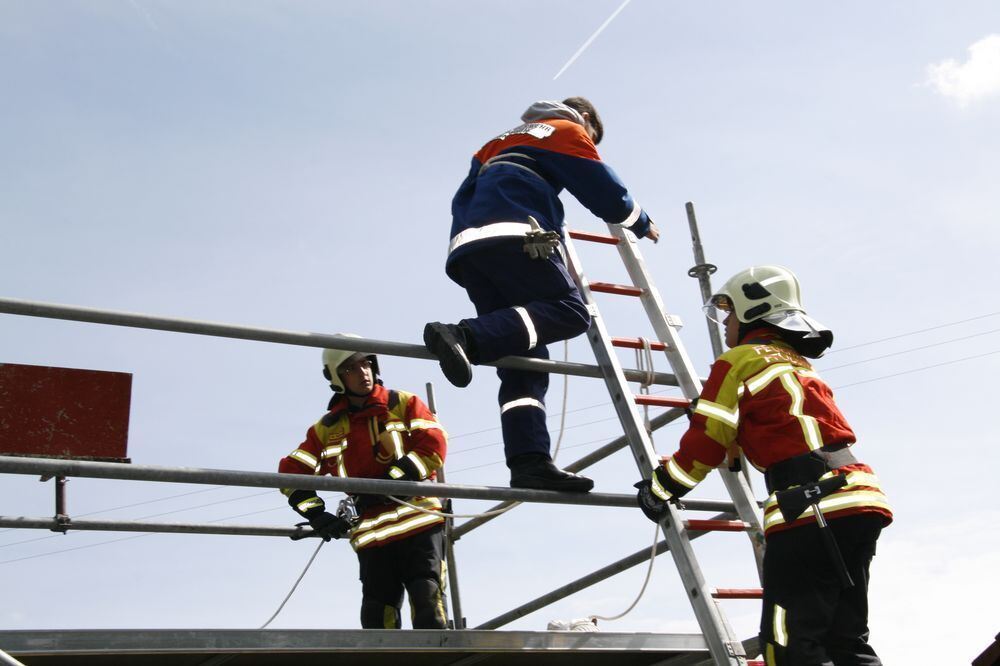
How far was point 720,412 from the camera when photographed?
3961 mm

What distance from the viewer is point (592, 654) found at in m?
4.57

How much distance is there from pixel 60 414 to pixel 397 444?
1.84 metres

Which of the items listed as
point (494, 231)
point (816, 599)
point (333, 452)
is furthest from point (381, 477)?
point (816, 599)

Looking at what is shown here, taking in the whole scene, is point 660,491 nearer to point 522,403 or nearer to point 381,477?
point 522,403

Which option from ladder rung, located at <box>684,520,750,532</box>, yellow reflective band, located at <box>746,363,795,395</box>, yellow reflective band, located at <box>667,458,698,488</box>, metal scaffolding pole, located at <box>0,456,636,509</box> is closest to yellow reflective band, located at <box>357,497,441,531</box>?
metal scaffolding pole, located at <box>0,456,636,509</box>

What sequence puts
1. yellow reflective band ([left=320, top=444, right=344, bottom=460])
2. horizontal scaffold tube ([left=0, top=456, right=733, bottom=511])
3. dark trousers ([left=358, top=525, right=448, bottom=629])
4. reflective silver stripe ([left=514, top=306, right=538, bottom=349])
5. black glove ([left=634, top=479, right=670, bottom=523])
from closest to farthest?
horizontal scaffold tube ([left=0, top=456, right=733, bottom=511])
black glove ([left=634, top=479, right=670, bottom=523])
reflective silver stripe ([left=514, top=306, right=538, bottom=349])
dark trousers ([left=358, top=525, right=448, bottom=629])
yellow reflective band ([left=320, top=444, right=344, bottom=460])

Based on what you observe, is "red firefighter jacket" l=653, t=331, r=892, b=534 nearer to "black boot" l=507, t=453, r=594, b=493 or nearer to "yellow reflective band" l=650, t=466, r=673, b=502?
"yellow reflective band" l=650, t=466, r=673, b=502

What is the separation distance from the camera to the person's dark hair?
5492 mm

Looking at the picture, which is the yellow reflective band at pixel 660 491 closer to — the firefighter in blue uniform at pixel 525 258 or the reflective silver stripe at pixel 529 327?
the firefighter in blue uniform at pixel 525 258

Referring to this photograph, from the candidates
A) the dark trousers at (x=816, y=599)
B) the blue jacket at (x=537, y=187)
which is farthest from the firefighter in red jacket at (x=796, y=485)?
the blue jacket at (x=537, y=187)

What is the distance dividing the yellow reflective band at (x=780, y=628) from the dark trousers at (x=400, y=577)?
218cm

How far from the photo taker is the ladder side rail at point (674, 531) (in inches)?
161

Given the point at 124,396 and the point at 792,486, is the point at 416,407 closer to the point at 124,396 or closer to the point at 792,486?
the point at 124,396

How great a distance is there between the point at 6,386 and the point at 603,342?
2348mm
